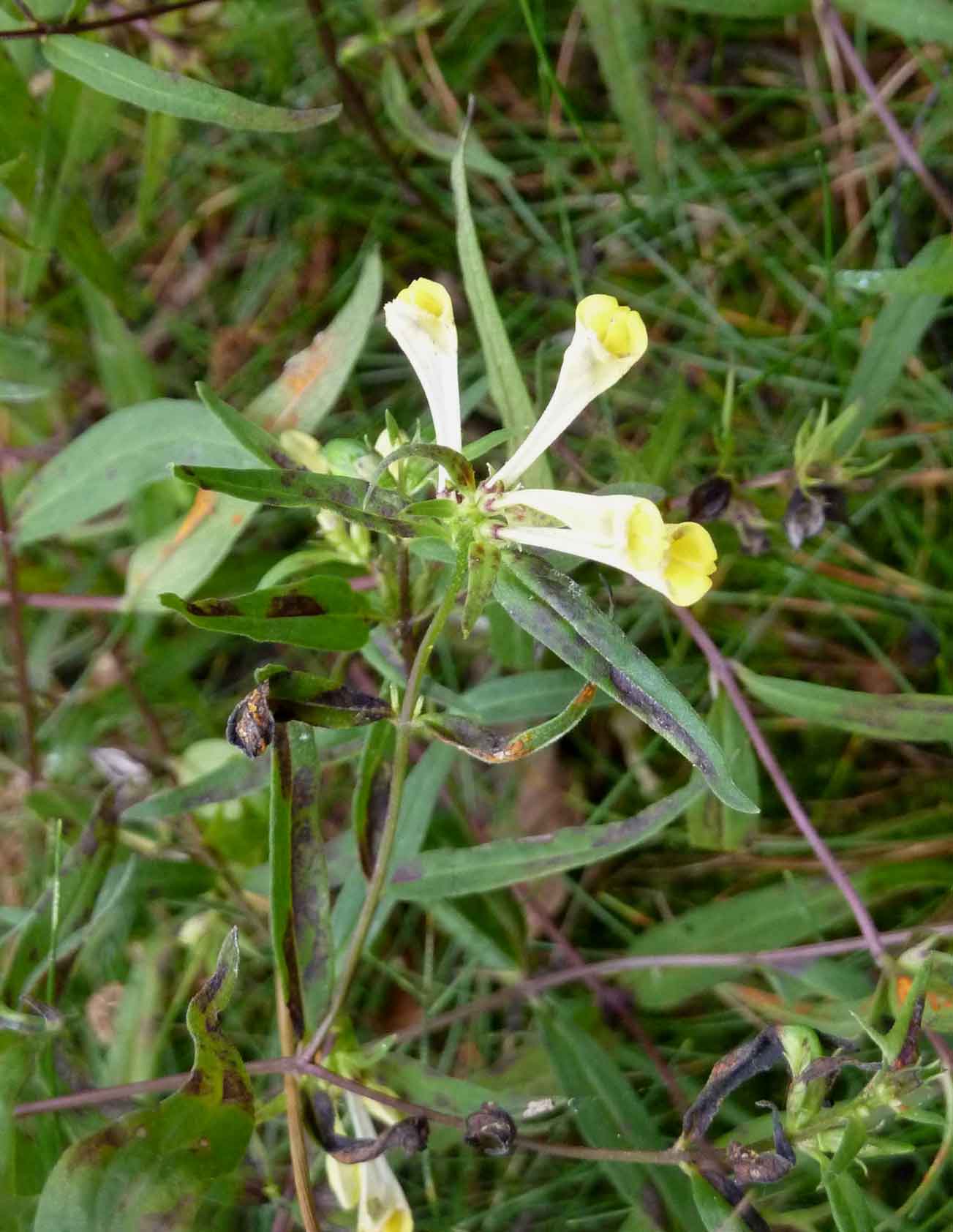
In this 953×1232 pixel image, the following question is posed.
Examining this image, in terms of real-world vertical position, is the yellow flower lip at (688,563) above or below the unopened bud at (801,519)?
above

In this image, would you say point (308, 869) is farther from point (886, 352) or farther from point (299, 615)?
point (886, 352)

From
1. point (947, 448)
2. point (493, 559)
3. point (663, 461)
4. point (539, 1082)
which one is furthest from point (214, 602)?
point (947, 448)

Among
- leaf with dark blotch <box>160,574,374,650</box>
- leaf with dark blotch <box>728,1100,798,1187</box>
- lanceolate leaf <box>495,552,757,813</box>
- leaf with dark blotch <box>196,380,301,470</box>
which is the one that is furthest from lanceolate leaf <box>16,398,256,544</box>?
leaf with dark blotch <box>728,1100,798,1187</box>

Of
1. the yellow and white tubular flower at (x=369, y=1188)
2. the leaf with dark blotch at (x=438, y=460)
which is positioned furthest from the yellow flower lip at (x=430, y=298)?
the yellow and white tubular flower at (x=369, y=1188)

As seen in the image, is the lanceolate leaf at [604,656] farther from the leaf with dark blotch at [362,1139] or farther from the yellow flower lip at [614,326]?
the leaf with dark blotch at [362,1139]

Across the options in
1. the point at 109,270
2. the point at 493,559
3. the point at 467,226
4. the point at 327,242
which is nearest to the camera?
the point at 493,559

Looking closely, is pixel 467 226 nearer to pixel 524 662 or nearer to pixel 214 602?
pixel 214 602

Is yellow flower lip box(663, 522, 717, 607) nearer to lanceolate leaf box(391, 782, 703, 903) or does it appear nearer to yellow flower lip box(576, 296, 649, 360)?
yellow flower lip box(576, 296, 649, 360)

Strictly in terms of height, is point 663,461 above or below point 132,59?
below
